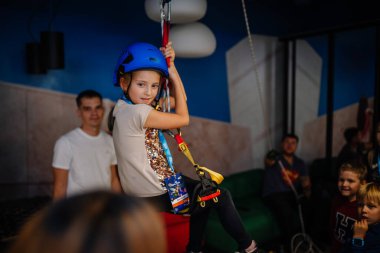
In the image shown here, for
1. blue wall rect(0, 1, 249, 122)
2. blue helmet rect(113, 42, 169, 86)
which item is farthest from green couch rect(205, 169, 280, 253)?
blue helmet rect(113, 42, 169, 86)

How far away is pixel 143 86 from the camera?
186 centimetres

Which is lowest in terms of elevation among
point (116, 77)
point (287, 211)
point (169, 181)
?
point (287, 211)

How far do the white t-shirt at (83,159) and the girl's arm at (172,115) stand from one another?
109 cm

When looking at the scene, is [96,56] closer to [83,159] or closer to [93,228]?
[83,159]

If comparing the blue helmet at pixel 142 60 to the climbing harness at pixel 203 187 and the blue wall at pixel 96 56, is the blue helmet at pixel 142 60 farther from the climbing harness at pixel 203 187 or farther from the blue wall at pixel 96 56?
the blue wall at pixel 96 56

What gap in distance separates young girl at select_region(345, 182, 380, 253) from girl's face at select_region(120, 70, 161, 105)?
1575 mm

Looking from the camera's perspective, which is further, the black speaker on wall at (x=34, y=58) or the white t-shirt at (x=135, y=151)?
the black speaker on wall at (x=34, y=58)

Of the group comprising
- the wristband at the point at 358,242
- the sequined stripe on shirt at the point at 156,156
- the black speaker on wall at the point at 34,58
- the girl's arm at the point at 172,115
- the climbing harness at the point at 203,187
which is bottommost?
the wristband at the point at 358,242

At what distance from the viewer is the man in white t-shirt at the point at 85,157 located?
2.78 metres

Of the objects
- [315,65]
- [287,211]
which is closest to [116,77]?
[287,211]

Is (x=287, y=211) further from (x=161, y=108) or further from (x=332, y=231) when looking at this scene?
(x=161, y=108)

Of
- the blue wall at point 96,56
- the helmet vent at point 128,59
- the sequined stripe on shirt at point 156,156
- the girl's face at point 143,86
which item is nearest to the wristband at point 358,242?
the sequined stripe on shirt at point 156,156

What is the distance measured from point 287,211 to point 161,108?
8.76 ft

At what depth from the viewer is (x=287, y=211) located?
4.21 metres
